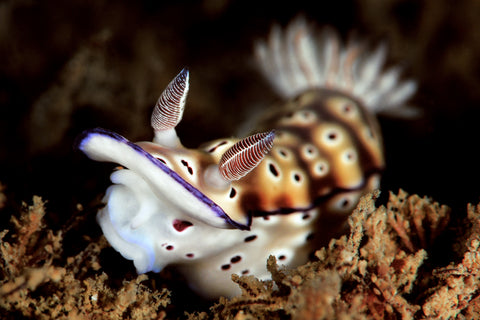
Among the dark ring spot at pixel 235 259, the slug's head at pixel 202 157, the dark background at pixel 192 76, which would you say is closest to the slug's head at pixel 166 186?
the slug's head at pixel 202 157

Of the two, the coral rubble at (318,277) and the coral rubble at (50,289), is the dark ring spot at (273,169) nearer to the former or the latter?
the coral rubble at (318,277)

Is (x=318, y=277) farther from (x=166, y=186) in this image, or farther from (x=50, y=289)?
(x=50, y=289)

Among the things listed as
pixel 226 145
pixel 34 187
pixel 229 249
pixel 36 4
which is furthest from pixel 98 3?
pixel 229 249

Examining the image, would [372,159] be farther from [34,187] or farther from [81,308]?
[34,187]

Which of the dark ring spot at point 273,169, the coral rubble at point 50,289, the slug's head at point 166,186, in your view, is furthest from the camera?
the dark ring spot at point 273,169

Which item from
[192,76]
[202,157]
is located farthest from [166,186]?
[192,76]
